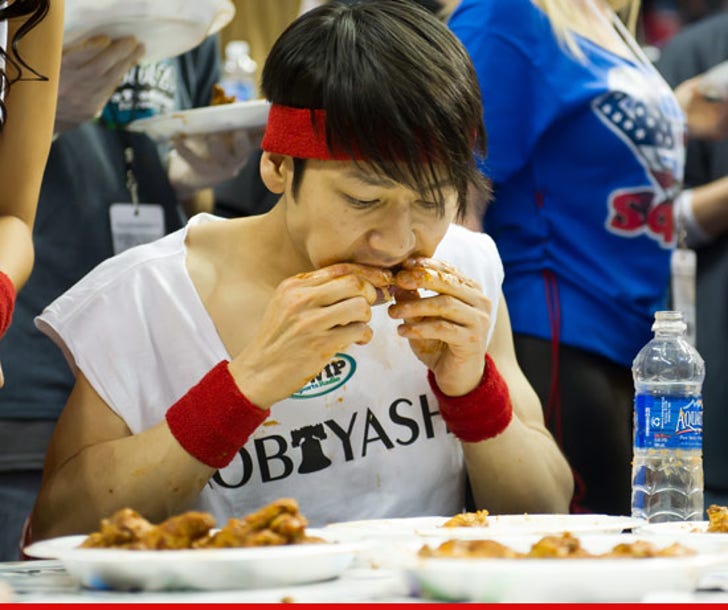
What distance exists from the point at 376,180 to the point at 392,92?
11 centimetres

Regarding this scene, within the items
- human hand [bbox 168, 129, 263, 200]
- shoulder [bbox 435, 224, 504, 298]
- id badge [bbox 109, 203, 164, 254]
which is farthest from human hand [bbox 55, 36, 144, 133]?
shoulder [bbox 435, 224, 504, 298]

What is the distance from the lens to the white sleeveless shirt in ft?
5.69

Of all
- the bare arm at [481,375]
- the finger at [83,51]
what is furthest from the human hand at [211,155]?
the bare arm at [481,375]

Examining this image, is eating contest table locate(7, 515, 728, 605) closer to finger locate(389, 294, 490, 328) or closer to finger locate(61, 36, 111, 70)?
finger locate(389, 294, 490, 328)

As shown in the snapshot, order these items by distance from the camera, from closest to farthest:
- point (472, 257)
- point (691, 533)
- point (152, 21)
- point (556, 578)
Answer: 1. point (556, 578)
2. point (691, 533)
3. point (472, 257)
4. point (152, 21)

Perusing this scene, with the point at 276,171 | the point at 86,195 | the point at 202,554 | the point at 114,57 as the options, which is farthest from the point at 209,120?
the point at 202,554

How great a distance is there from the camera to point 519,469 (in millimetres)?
1807

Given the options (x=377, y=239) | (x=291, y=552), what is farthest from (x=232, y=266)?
(x=291, y=552)

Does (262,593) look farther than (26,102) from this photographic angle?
No

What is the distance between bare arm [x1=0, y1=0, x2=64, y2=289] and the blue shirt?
35.8 inches

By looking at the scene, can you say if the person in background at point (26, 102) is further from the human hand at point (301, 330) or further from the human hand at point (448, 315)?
the human hand at point (448, 315)

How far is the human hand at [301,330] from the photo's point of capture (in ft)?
5.11

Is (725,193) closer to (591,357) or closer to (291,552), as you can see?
(591,357)

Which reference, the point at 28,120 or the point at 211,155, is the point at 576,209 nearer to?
the point at 211,155
